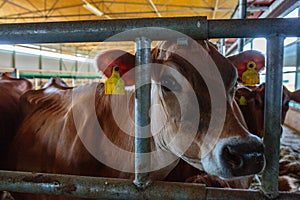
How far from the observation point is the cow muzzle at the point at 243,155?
2.39 feet

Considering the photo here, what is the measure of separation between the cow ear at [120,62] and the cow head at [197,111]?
14cm

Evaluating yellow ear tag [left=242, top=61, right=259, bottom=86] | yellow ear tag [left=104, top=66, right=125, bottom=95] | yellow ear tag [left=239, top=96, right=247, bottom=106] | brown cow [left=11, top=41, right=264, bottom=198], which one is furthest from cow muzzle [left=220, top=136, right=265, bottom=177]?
yellow ear tag [left=239, top=96, right=247, bottom=106]

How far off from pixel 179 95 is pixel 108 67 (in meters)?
0.42

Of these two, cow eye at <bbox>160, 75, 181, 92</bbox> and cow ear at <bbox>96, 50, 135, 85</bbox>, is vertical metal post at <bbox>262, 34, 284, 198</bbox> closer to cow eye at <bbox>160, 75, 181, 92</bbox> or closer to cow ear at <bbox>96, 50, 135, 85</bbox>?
cow eye at <bbox>160, 75, 181, 92</bbox>

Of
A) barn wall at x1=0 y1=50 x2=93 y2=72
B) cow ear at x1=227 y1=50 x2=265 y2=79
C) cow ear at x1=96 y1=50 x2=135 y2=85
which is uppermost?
barn wall at x1=0 y1=50 x2=93 y2=72

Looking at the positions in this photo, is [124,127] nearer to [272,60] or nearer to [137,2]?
[272,60]

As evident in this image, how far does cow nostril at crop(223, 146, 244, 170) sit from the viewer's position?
0.78 m

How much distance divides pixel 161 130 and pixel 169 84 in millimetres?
195

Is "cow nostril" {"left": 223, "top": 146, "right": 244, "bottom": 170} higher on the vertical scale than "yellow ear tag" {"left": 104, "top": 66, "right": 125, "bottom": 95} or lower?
lower

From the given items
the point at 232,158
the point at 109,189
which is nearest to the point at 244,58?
the point at 232,158

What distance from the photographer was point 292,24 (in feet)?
1.85

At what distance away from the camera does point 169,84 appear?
1.01m

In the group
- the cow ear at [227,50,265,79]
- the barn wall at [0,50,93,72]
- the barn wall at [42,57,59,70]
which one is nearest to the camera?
the cow ear at [227,50,265,79]

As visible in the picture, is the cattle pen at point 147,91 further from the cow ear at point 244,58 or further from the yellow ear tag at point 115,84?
the cow ear at point 244,58
